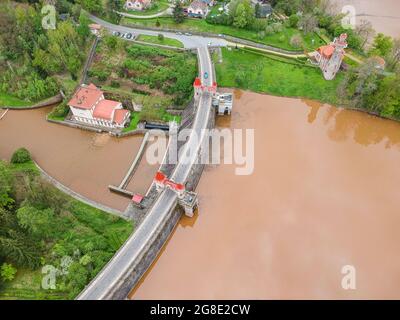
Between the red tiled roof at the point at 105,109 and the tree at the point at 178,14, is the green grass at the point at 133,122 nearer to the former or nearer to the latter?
the red tiled roof at the point at 105,109

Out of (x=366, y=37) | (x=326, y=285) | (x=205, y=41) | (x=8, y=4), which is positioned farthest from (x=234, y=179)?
(x=8, y=4)

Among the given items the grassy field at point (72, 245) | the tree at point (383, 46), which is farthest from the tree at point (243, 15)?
the grassy field at point (72, 245)

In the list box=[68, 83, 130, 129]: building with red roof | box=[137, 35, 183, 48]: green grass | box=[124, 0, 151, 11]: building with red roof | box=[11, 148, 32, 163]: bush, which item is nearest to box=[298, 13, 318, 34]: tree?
box=[137, 35, 183, 48]: green grass

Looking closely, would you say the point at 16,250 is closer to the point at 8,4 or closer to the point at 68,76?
the point at 68,76

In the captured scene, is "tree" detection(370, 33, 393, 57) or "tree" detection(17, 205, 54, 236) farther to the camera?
"tree" detection(370, 33, 393, 57)

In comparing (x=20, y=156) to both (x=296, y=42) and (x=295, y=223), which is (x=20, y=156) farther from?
(x=296, y=42)

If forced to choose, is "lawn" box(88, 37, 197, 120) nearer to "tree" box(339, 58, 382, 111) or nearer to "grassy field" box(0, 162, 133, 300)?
"grassy field" box(0, 162, 133, 300)
